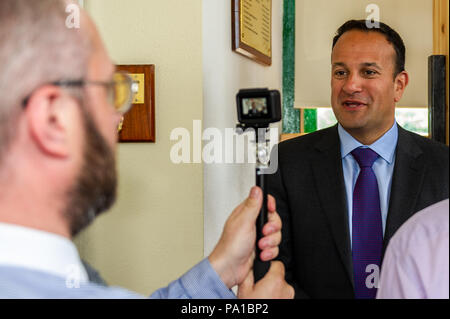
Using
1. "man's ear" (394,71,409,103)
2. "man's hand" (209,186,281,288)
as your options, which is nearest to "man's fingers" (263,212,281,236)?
"man's hand" (209,186,281,288)

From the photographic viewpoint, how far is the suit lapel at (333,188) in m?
1.57

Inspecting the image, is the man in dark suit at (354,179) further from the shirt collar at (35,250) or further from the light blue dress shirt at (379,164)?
the shirt collar at (35,250)

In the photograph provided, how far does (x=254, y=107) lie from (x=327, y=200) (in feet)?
2.14

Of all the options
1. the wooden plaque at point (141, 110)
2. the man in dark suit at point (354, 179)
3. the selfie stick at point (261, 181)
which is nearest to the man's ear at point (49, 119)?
the selfie stick at point (261, 181)

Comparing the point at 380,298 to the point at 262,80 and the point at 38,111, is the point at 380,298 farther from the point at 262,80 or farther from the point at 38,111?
the point at 262,80

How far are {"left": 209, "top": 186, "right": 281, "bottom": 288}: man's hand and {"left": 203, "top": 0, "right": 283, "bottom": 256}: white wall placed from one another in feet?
1.40

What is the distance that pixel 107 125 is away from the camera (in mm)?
810

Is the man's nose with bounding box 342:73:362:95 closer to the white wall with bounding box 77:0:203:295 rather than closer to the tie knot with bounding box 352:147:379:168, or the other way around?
the tie knot with bounding box 352:147:379:168

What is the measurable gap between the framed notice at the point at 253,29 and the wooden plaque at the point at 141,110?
1.30ft

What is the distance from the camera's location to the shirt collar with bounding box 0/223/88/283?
0.72 metres

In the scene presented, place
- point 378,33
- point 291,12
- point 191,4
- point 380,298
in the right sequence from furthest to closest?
1. point 291,12
2. point 378,33
3. point 191,4
4. point 380,298

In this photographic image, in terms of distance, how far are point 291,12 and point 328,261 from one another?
1.66 metres

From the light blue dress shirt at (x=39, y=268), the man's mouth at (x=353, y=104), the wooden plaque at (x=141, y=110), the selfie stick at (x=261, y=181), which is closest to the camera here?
the light blue dress shirt at (x=39, y=268)

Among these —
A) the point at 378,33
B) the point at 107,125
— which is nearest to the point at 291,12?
the point at 378,33
